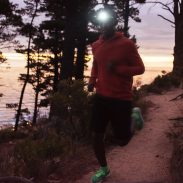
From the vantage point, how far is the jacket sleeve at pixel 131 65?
612cm

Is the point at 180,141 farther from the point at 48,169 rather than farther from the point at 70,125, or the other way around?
the point at 70,125

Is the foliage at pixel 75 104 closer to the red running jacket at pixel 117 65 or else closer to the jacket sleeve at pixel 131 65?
the red running jacket at pixel 117 65

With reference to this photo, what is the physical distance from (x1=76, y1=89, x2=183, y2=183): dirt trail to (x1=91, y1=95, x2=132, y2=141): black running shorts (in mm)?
774

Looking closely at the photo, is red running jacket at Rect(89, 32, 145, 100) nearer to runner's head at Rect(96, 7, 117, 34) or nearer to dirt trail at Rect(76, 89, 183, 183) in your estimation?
runner's head at Rect(96, 7, 117, 34)

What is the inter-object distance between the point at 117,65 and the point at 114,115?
0.64 m

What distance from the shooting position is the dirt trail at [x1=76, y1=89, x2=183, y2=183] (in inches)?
275

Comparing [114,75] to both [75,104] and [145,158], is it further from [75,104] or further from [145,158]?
[75,104]

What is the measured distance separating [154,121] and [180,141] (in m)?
3.77

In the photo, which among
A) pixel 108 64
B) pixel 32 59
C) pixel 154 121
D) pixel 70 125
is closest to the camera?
pixel 108 64

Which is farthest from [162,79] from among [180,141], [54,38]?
[54,38]

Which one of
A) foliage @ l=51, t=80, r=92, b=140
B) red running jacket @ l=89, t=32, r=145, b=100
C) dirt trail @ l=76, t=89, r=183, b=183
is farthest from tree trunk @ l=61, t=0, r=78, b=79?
Answer: red running jacket @ l=89, t=32, r=145, b=100

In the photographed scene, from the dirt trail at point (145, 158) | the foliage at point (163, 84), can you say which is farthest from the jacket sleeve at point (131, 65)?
the foliage at point (163, 84)

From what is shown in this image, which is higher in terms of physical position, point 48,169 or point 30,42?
point 30,42

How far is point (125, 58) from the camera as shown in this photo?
6.19 meters
